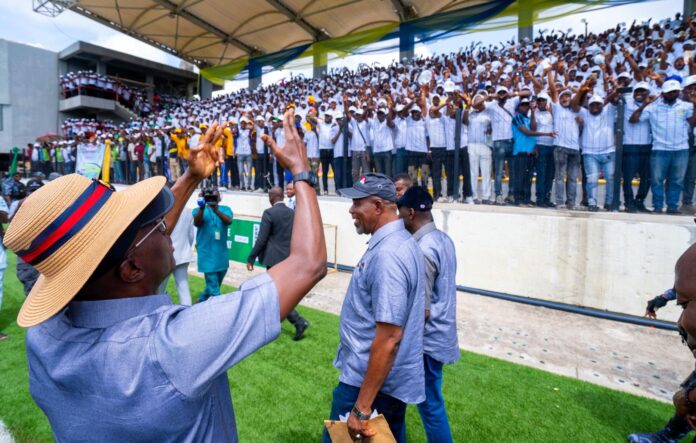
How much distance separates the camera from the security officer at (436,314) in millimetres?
2541

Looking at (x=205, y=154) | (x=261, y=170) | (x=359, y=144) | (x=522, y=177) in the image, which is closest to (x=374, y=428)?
(x=205, y=154)

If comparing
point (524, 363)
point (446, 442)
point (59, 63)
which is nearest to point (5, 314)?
point (446, 442)

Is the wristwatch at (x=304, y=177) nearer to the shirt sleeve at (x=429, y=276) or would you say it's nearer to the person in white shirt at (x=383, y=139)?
the shirt sleeve at (x=429, y=276)

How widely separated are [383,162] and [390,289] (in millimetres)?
7053

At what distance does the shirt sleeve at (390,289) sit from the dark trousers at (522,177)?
5.49 metres

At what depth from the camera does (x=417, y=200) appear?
2.87 meters

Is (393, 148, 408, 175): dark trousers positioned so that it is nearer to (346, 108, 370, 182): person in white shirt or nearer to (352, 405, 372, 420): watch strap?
(346, 108, 370, 182): person in white shirt

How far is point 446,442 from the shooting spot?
248 cm

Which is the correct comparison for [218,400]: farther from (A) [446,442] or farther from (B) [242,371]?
(B) [242,371]

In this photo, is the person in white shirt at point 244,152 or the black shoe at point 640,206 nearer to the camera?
the black shoe at point 640,206

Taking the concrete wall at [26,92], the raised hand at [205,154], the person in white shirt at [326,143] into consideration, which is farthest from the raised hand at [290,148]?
the concrete wall at [26,92]

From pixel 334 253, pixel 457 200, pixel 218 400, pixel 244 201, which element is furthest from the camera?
pixel 244 201

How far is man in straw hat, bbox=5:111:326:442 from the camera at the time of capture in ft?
3.13

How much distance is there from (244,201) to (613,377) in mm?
8560
